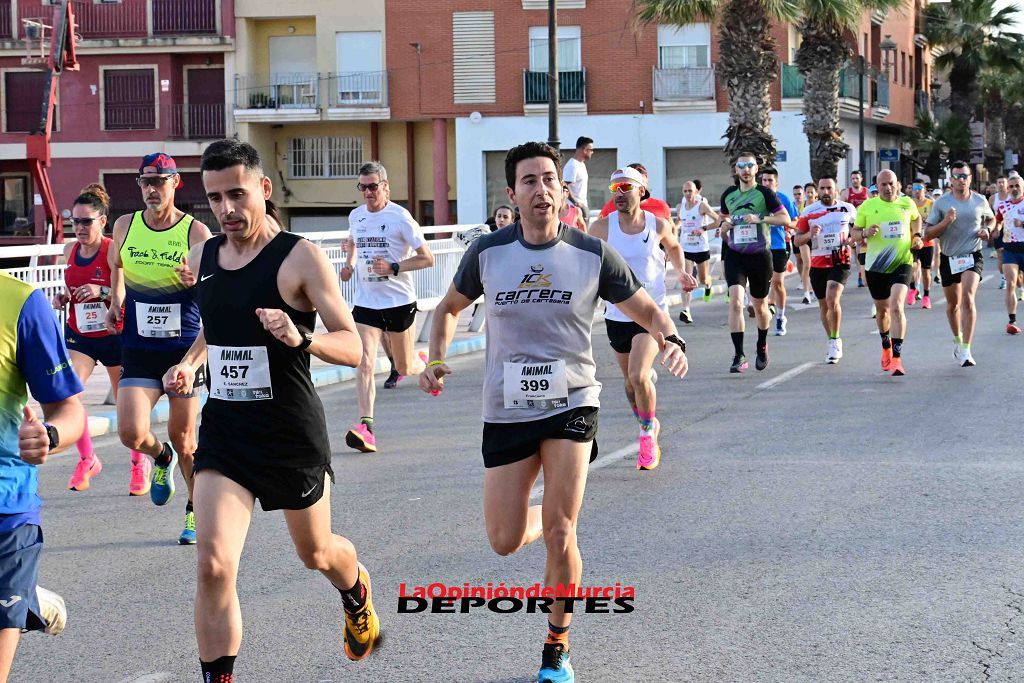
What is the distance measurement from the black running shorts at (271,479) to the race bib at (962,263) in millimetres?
11897

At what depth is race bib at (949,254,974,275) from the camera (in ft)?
51.3

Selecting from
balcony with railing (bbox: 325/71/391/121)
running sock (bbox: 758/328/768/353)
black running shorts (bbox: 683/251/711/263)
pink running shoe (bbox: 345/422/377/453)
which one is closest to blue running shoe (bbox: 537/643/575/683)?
pink running shoe (bbox: 345/422/377/453)

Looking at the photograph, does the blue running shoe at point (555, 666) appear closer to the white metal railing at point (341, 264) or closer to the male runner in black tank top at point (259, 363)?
the male runner in black tank top at point (259, 363)

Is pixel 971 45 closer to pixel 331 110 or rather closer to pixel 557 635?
pixel 331 110

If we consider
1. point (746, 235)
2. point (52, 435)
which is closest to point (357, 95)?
point (746, 235)

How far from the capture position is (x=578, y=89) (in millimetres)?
46312

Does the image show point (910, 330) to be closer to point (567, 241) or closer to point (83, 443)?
point (83, 443)

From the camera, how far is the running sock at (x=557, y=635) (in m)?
Answer: 5.20

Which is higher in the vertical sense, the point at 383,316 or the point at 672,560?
the point at 383,316

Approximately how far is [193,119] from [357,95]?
17.9 feet

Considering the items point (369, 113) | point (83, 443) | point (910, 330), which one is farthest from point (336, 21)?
point (83, 443)

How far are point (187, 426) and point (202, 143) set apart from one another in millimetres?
40799

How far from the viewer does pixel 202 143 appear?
1850 inches

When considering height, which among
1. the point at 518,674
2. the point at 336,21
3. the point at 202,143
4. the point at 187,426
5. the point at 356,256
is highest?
the point at 336,21
